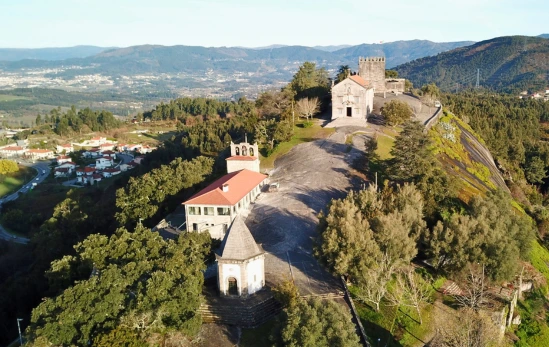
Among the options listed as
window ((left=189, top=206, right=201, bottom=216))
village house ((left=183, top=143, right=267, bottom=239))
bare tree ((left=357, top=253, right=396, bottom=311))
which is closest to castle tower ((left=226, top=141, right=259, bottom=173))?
village house ((left=183, top=143, right=267, bottom=239))

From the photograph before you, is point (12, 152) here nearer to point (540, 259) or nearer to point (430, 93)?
point (430, 93)

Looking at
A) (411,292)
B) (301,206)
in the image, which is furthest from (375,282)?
(301,206)

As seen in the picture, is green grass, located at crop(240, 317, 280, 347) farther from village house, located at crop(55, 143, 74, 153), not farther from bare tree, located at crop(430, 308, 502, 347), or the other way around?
village house, located at crop(55, 143, 74, 153)

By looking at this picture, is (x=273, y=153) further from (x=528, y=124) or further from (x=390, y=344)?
(x=528, y=124)

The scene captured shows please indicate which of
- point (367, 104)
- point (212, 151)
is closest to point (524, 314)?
point (367, 104)

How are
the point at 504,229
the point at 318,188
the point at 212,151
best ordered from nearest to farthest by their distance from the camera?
the point at 504,229 → the point at 318,188 → the point at 212,151

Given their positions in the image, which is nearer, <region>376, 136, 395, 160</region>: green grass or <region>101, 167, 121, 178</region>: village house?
<region>376, 136, 395, 160</region>: green grass

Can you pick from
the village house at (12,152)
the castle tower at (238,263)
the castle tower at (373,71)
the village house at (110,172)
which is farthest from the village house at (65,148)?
the castle tower at (238,263)
